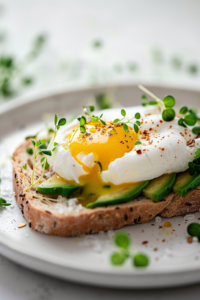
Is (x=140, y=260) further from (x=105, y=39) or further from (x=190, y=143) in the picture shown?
(x=105, y=39)

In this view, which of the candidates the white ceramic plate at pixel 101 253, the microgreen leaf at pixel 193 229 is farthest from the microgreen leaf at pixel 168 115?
the microgreen leaf at pixel 193 229

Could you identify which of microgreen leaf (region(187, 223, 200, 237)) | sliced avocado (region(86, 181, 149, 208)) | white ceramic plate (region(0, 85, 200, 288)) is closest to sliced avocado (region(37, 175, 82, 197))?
sliced avocado (region(86, 181, 149, 208))

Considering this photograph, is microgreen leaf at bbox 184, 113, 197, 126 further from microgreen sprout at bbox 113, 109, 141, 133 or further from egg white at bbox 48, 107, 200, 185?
microgreen sprout at bbox 113, 109, 141, 133

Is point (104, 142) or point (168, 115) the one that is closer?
point (104, 142)

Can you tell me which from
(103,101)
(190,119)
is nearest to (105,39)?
(103,101)

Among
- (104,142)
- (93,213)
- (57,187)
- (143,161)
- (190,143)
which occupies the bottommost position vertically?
(93,213)

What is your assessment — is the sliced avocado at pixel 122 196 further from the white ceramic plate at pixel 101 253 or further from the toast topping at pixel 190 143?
the toast topping at pixel 190 143
